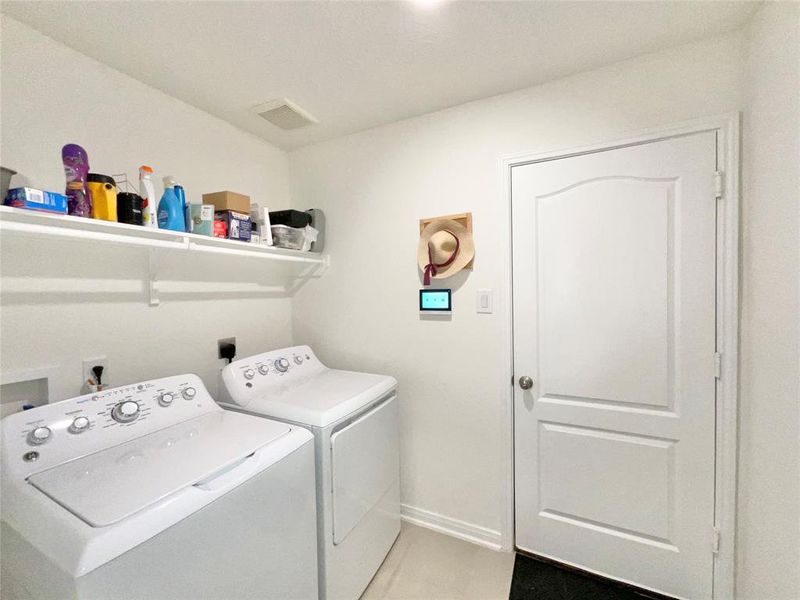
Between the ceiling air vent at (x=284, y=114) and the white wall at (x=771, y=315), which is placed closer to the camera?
the white wall at (x=771, y=315)

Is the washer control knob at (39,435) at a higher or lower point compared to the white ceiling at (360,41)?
lower

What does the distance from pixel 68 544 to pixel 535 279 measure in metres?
1.82

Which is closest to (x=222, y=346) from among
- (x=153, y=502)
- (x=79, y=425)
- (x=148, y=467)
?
(x=79, y=425)

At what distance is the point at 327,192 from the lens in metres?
2.22

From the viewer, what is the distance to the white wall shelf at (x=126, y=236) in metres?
1.02

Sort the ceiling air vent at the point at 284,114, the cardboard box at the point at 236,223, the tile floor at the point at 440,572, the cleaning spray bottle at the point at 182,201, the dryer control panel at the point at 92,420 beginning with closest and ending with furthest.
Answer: the dryer control panel at the point at 92,420 < the cleaning spray bottle at the point at 182,201 < the tile floor at the point at 440,572 < the cardboard box at the point at 236,223 < the ceiling air vent at the point at 284,114

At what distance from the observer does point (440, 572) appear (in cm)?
166

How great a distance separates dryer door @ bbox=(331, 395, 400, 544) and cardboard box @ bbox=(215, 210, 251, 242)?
109 cm

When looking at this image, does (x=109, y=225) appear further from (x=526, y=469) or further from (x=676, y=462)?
(x=676, y=462)

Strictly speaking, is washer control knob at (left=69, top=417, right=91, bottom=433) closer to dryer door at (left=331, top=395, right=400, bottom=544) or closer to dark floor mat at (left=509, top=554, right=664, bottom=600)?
dryer door at (left=331, top=395, right=400, bottom=544)

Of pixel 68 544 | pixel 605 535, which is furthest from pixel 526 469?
pixel 68 544

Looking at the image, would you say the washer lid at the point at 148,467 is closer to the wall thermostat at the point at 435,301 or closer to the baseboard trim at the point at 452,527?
the wall thermostat at the point at 435,301

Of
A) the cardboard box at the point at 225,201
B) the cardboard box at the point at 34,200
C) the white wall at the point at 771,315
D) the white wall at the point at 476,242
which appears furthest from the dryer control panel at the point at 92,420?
the white wall at the point at 771,315

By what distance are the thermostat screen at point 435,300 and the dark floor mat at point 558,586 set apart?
A: 1.38 meters
